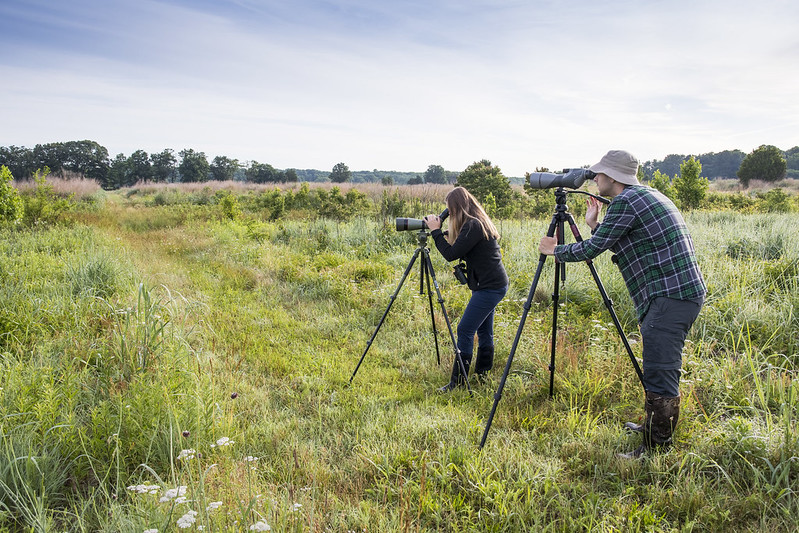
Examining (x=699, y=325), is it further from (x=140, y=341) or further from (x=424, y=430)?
(x=140, y=341)

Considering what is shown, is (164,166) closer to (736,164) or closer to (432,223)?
(432,223)

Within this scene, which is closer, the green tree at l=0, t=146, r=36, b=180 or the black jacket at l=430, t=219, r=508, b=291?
the black jacket at l=430, t=219, r=508, b=291

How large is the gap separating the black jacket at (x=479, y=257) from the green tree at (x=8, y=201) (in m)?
10.8

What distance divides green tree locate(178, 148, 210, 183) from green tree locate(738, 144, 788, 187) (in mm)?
59343

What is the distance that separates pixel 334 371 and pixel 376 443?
1.38 meters

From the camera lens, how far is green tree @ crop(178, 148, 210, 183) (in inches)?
1970

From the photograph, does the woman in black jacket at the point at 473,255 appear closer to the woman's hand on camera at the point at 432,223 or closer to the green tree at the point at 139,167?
the woman's hand on camera at the point at 432,223

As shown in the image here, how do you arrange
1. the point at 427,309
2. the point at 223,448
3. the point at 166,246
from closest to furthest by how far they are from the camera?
the point at 223,448
the point at 427,309
the point at 166,246

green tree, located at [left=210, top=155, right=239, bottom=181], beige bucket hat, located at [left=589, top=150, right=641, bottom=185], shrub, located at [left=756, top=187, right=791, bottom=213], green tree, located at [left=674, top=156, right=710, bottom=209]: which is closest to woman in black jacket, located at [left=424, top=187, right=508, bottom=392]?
beige bucket hat, located at [left=589, top=150, right=641, bottom=185]

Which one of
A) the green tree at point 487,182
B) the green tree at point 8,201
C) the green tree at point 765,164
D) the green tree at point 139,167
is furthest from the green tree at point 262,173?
the green tree at point 765,164

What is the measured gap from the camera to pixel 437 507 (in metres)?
2.39

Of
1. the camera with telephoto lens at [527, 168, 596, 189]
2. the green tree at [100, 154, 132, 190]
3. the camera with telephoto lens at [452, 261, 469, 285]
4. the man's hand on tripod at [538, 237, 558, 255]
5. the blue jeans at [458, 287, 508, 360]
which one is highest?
the green tree at [100, 154, 132, 190]

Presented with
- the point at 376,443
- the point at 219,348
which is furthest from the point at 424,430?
the point at 219,348

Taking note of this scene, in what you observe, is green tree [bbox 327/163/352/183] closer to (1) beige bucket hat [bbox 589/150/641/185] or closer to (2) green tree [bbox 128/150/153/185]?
(2) green tree [bbox 128/150/153/185]
